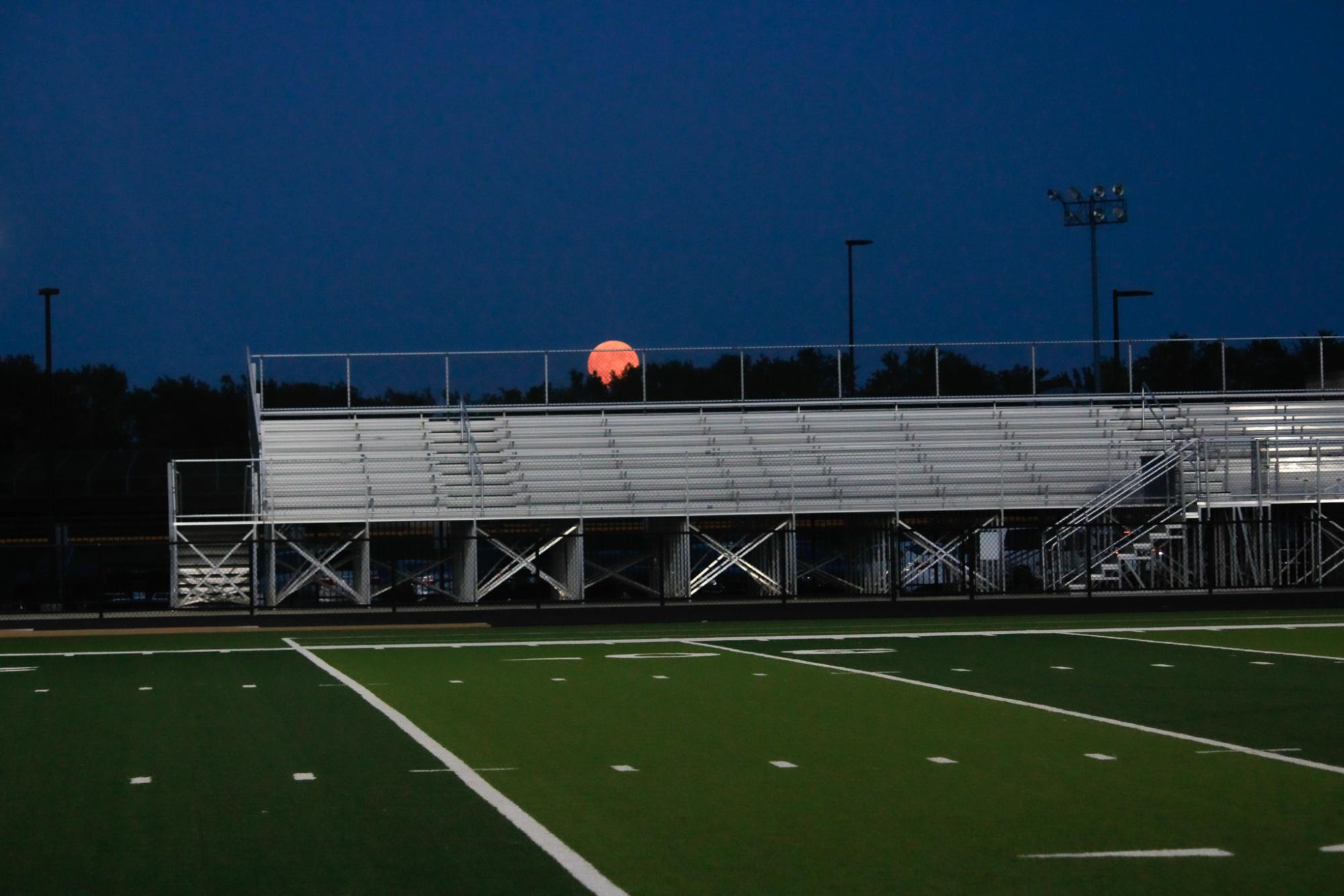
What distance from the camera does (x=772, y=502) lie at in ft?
108

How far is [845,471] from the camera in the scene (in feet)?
113

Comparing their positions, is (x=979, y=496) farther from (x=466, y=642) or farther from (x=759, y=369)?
(x=466, y=642)

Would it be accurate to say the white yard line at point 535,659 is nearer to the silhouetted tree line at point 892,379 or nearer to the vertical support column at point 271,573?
the vertical support column at point 271,573

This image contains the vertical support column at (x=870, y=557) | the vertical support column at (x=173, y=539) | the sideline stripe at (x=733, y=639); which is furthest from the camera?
the vertical support column at (x=870, y=557)

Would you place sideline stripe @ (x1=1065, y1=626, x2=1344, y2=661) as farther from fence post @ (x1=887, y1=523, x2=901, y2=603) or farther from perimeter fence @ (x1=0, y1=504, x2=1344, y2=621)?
fence post @ (x1=887, y1=523, x2=901, y2=603)

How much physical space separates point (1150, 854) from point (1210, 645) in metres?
13.5

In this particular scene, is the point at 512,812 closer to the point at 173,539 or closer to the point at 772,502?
the point at 173,539

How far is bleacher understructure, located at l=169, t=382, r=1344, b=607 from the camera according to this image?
31.8 metres

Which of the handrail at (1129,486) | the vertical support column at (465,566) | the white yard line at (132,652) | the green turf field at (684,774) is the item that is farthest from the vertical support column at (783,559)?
the green turf field at (684,774)

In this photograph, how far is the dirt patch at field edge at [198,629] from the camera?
2620cm

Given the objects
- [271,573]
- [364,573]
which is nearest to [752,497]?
[364,573]

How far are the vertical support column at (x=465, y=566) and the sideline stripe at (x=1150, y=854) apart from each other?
22070 mm

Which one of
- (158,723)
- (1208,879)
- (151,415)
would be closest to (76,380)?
(151,415)

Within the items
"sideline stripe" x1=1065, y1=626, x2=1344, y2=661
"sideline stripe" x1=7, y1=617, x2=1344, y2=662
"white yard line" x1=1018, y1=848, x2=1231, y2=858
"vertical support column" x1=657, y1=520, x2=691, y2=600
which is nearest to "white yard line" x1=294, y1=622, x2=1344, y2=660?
"sideline stripe" x1=7, y1=617, x2=1344, y2=662
